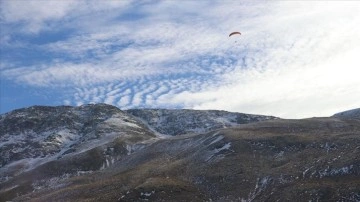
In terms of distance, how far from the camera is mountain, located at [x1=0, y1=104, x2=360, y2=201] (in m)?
44.2

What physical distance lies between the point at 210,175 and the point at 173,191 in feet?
20.4

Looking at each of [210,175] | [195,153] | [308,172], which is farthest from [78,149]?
[308,172]

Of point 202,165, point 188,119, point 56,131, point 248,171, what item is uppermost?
point 188,119

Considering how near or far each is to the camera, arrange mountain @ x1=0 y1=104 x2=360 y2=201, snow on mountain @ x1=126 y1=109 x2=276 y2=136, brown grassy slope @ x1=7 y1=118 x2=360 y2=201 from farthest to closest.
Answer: snow on mountain @ x1=126 y1=109 x2=276 y2=136 < mountain @ x1=0 y1=104 x2=360 y2=201 < brown grassy slope @ x1=7 y1=118 x2=360 y2=201

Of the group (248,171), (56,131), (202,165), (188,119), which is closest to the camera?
(248,171)

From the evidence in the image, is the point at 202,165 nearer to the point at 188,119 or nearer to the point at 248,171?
the point at 248,171

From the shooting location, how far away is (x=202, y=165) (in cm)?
5922

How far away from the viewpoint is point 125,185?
56688 millimetres

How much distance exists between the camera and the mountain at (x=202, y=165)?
44156mm

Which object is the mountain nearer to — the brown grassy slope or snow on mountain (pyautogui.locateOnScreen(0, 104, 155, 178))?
the brown grassy slope

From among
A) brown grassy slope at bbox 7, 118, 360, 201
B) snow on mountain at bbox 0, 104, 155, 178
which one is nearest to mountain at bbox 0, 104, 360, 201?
brown grassy slope at bbox 7, 118, 360, 201

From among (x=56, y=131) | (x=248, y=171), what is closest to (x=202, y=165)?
Result: (x=248, y=171)

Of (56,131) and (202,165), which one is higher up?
(56,131)

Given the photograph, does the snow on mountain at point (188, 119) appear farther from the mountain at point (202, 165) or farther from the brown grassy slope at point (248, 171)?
the brown grassy slope at point (248, 171)
